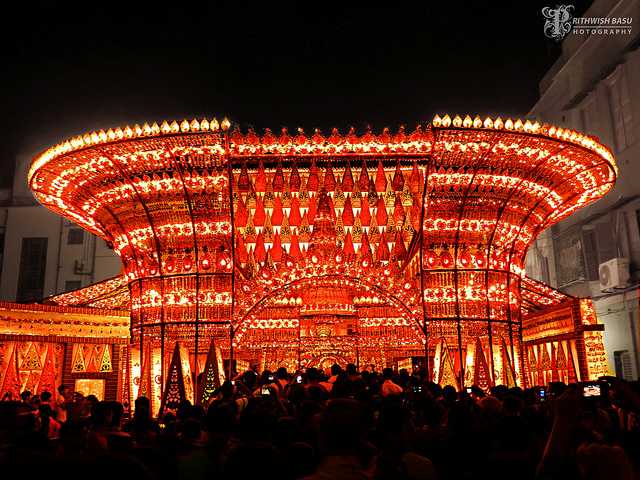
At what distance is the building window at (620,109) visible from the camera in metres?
26.9

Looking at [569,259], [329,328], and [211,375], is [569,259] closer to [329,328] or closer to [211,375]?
[329,328]

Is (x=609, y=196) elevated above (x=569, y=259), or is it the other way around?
(x=609, y=196)

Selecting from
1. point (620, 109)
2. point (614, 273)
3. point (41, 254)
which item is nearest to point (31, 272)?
point (41, 254)

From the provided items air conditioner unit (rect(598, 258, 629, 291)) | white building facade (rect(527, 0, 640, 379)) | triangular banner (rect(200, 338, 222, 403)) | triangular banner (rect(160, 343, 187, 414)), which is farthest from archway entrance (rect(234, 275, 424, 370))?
white building facade (rect(527, 0, 640, 379))

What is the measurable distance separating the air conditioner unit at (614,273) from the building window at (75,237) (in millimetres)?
28143

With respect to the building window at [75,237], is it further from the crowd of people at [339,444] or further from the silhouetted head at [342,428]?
the silhouetted head at [342,428]

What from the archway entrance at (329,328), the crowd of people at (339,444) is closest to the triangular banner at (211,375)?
the archway entrance at (329,328)

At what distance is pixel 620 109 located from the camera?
27766 millimetres

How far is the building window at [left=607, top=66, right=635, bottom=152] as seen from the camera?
26.9m

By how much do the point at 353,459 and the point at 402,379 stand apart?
9.47 meters

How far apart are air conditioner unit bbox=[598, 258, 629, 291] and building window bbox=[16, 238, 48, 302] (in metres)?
29.9

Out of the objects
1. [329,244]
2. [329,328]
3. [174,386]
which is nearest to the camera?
[174,386]

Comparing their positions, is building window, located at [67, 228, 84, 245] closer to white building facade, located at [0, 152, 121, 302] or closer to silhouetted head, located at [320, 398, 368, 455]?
white building facade, located at [0, 152, 121, 302]

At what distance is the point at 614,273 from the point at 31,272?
30852 millimetres
